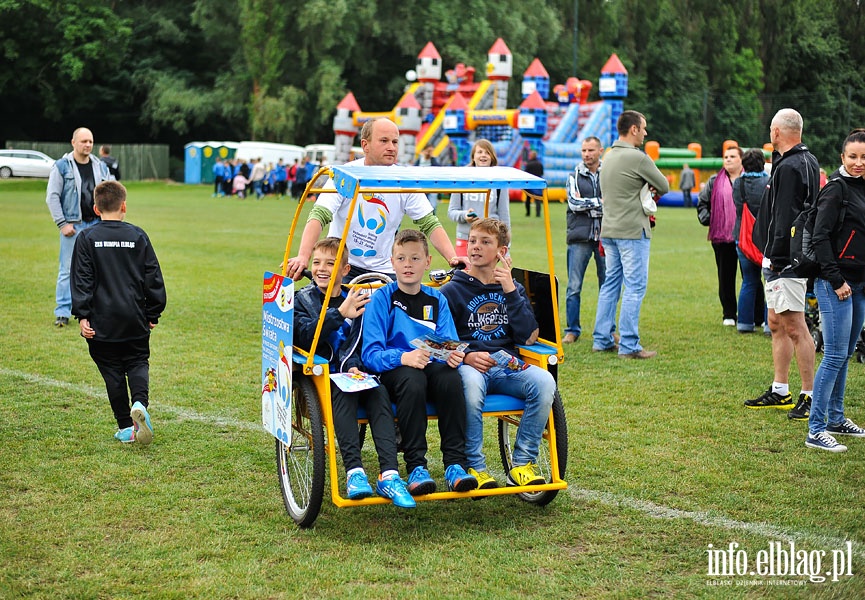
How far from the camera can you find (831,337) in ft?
20.9

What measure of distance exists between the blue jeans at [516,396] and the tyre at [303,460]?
736 millimetres

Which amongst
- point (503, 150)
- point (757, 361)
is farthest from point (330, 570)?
point (503, 150)

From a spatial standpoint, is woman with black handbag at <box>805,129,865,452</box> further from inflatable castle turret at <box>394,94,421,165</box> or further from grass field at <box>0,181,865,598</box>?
inflatable castle turret at <box>394,94,421,165</box>

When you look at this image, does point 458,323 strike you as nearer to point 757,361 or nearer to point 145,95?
point 757,361

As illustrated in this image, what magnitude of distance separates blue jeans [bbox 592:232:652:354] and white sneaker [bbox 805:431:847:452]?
9.41 feet

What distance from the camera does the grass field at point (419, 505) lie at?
434cm

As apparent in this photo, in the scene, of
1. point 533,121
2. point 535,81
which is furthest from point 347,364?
point 535,81

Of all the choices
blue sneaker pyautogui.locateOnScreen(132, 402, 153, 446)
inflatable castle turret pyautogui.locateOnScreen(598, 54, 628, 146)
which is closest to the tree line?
inflatable castle turret pyautogui.locateOnScreen(598, 54, 628, 146)

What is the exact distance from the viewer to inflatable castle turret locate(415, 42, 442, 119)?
40844mm

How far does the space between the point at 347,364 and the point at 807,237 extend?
307cm

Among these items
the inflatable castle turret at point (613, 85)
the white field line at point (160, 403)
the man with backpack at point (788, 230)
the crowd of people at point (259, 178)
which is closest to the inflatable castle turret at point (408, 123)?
the crowd of people at point (259, 178)

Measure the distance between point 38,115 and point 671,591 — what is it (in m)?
61.0

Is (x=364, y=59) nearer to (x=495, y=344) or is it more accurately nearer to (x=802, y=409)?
(x=802, y=409)

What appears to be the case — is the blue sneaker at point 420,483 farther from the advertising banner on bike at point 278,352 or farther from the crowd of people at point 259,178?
the crowd of people at point 259,178
